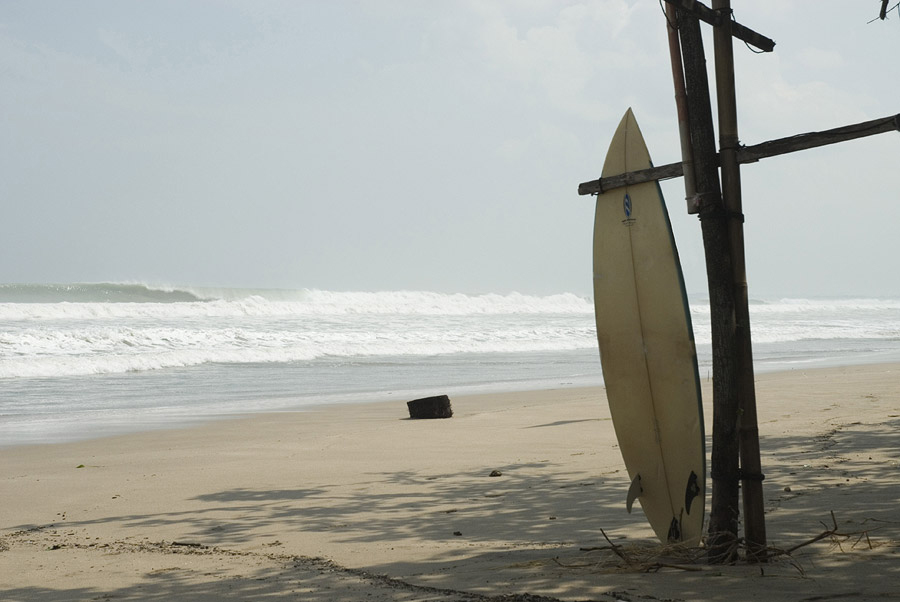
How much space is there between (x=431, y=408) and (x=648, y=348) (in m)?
5.41

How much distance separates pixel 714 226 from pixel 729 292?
0.28 m

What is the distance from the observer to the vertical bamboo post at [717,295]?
3510mm

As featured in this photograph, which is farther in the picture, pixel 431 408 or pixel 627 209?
pixel 431 408

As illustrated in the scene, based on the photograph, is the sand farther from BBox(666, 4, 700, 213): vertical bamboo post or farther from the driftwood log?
BBox(666, 4, 700, 213): vertical bamboo post

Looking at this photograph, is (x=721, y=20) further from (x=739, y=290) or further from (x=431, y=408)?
(x=431, y=408)

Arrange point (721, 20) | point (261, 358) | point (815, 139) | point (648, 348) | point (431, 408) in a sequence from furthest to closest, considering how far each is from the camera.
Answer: point (261, 358), point (431, 408), point (648, 348), point (721, 20), point (815, 139)

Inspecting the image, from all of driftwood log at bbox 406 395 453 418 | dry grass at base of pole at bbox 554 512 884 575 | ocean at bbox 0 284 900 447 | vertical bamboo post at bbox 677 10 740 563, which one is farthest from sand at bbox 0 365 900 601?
ocean at bbox 0 284 900 447

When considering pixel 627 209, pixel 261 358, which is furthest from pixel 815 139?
pixel 261 358

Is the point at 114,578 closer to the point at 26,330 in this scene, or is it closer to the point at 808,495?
the point at 808,495

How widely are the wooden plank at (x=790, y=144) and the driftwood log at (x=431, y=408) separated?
5552 mm

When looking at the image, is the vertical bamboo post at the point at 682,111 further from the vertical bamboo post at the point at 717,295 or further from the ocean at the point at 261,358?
the ocean at the point at 261,358

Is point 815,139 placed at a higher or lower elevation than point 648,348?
higher

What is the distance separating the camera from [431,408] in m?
9.20

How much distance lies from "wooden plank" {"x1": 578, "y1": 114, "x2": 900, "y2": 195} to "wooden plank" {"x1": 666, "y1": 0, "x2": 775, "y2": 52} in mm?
532
